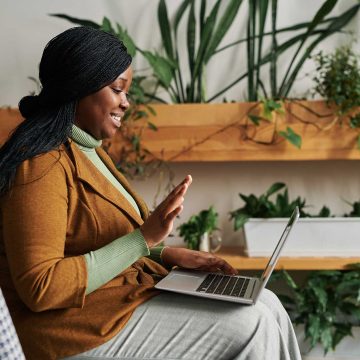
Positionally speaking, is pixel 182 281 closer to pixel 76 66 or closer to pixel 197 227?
pixel 76 66

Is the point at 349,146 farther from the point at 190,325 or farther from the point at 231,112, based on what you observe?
the point at 190,325

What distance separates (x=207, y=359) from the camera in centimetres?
102

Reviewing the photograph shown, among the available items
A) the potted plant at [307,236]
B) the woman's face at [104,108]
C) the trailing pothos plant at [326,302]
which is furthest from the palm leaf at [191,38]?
the woman's face at [104,108]

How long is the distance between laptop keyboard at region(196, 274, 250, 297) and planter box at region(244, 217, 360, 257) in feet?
3.19

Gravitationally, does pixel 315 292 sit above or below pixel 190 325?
below

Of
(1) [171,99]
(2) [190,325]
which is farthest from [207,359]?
(1) [171,99]

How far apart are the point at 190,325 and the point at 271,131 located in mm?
1360

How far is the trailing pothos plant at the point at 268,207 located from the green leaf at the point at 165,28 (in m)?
0.74

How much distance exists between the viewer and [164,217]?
1057 millimetres

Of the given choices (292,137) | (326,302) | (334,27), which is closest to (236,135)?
(292,137)

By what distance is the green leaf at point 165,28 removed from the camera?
2.36m

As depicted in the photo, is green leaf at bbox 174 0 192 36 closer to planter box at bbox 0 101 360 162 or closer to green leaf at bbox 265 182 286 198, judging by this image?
planter box at bbox 0 101 360 162

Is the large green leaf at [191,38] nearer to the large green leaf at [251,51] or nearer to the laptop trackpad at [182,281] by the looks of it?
the large green leaf at [251,51]

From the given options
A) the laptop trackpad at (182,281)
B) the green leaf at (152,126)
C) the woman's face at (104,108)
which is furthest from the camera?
the green leaf at (152,126)
